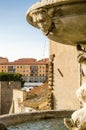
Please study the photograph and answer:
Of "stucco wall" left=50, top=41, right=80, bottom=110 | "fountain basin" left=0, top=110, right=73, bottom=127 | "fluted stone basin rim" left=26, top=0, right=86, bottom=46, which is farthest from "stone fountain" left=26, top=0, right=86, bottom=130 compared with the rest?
"stucco wall" left=50, top=41, right=80, bottom=110

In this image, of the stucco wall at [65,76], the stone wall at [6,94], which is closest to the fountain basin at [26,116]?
the stucco wall at [65,76]

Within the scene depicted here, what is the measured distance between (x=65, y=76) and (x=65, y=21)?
11.4m

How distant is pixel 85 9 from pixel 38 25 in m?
0.61

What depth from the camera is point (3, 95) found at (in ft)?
118

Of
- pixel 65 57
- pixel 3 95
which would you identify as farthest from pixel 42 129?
pixel 3 95

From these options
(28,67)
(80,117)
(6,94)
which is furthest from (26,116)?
(28,67)

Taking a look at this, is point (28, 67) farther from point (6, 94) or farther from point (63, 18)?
point (63, 18)

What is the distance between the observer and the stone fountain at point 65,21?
173 inches

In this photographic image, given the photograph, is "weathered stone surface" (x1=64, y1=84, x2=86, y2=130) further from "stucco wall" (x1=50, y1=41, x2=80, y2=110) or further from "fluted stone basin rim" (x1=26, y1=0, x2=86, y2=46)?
A: "stucco wall" (x1=50, y1=41, x2=80, y2=110)

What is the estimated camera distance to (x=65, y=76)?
51.9 feet

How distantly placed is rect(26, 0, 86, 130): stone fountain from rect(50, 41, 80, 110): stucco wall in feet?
31.6

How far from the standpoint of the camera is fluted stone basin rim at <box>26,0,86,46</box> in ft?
14.4

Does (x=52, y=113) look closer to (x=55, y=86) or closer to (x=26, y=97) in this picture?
(x=55, y=86)

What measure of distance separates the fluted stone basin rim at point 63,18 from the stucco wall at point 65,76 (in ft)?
32.1
